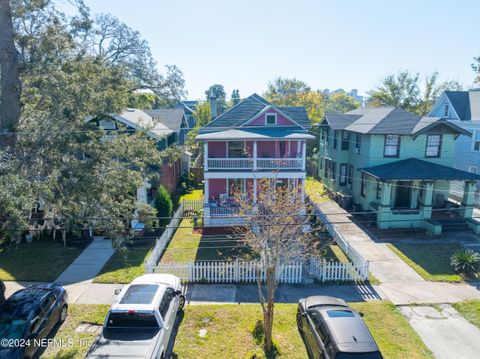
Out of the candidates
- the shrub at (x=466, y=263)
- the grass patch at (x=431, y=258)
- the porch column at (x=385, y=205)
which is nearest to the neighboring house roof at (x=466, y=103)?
the porch column at (x=385, y=205)

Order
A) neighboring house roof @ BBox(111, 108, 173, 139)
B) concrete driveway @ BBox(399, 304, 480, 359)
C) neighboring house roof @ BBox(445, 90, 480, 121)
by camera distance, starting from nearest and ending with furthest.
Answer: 1. concrete driveway @ BBox(399, 304, 480, 359)
2. neighboring house roof @ BBox(111, 108, 173, 139)
3. neighboring house roof @ BBox(445, 90, 480, 121)

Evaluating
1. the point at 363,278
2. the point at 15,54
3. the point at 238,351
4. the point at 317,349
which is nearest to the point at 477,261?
the point at 363,278

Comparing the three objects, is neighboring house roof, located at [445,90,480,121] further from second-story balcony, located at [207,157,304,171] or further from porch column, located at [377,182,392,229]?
second-story balcony, located at [207,157,304,171]

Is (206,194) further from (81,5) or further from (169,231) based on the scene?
(81,5)

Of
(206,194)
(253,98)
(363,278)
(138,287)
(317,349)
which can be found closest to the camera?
(317,349)

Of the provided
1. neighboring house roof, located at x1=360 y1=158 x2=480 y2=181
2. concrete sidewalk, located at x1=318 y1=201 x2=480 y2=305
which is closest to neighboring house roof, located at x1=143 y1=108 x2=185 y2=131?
neighboring house roof, located at x1=360 y1=158 x2=480 y2=181

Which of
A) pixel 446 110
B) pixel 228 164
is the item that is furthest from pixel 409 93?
pixel 228 164

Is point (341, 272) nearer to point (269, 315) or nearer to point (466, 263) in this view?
→ point (269, 315)
